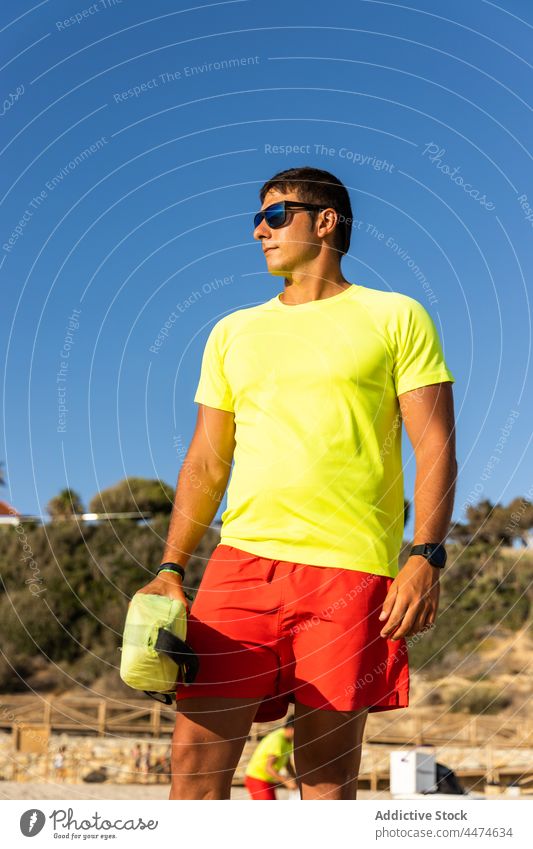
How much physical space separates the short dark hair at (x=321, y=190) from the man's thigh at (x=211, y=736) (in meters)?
1.93

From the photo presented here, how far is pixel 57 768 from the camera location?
25.4 meters

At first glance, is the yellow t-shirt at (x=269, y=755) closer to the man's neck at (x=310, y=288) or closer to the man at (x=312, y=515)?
the man at (x=312, y=515)

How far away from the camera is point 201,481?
4.70m

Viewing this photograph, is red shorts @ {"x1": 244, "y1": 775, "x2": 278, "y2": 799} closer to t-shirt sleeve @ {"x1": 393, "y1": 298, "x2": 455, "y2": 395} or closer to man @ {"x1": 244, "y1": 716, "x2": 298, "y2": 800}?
man @ {"x1": 244, "y1": 716, "x2": 298, "y2": 800}

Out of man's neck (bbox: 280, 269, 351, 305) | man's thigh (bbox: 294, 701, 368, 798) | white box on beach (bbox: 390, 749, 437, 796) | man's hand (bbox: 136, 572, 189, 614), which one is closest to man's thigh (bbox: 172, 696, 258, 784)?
man's thigh (bbox: 294, 701, 368, 798)

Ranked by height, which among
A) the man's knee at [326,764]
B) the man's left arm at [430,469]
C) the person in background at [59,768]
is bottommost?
the man's knee at [326,764]

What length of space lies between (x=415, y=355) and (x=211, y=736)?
163 cm

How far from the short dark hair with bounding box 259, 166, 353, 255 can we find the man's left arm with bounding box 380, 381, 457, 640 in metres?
0.81

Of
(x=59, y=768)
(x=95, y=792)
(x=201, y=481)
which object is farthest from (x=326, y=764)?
(x=59, y=768)

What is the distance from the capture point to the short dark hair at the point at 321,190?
4668mm

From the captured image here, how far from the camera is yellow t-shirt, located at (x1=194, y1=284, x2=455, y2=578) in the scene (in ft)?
13.8

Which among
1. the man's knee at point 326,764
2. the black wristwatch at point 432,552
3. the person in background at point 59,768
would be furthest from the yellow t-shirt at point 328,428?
the person in background at point 59,768
